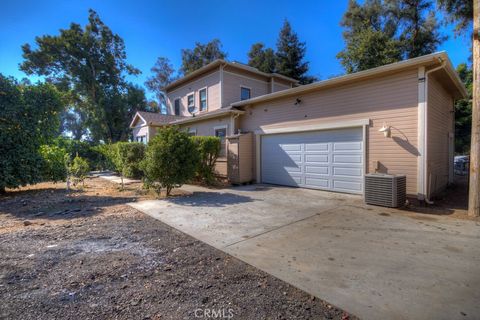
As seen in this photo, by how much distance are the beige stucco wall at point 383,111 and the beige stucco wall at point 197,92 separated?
25.1 feet

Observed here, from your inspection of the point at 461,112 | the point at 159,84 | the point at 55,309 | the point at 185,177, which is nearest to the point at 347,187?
the point at 185,177

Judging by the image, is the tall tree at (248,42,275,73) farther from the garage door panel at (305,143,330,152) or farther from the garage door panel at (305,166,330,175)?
the garage door panel at (305,166,330,175)

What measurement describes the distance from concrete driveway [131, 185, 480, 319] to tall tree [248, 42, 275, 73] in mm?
22130

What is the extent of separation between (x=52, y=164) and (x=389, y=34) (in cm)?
2328

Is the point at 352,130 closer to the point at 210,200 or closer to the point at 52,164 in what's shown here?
the point at 210,200

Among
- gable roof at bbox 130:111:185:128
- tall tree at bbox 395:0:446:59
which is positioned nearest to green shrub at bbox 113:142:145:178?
gable roof at bbox 130:111:185:128

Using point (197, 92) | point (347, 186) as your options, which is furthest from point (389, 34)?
point (347, 186)

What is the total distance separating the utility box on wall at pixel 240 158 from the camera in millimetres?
10039

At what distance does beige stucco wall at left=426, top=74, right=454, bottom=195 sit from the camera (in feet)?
21.2

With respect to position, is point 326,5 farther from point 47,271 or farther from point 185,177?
point 47,271

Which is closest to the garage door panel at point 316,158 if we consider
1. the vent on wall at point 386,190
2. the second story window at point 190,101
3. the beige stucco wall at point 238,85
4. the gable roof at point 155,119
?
the vent on wall at point 386,190

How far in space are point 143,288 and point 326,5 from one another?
1533 cm

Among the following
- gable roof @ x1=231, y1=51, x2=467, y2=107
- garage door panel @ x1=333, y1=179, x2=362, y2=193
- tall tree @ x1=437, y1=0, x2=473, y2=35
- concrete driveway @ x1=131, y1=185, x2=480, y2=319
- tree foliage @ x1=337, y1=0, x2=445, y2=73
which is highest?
tree foliage @ x1=337, y1=0, x2=445, y2=73

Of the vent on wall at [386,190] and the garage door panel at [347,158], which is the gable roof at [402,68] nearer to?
the garage door panel at [347,158]
